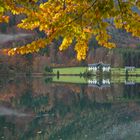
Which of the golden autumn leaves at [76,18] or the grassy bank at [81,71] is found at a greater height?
the golden autumn leaves at [76,18]

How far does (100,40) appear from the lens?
9.73m

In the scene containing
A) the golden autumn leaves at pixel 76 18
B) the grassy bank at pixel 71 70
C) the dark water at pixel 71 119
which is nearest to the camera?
the golden autumn leaves at pixel 76 18

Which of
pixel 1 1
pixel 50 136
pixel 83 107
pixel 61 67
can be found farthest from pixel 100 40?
pixel 61 67

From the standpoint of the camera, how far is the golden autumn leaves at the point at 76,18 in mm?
8781

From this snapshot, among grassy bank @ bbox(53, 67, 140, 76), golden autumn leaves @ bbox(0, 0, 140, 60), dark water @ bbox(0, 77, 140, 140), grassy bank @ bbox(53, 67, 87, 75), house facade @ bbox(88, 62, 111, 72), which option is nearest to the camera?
golden autumn leaves @ bbox(0, 0, 140, 60)

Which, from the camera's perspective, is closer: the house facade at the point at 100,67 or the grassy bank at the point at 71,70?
the house facade at the point at 100,67

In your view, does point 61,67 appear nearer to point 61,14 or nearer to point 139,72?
point 139,72

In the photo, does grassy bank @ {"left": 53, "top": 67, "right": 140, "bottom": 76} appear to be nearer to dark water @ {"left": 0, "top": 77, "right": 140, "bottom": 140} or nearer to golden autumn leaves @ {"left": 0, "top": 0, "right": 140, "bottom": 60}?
dark water @ {"left": 0, "top": 77, "right": 140, "bottom": 140}

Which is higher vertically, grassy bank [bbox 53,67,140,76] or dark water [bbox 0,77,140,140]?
grassy bank [bbox 53,67,140,76]

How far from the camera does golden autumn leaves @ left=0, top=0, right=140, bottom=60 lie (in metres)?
8.78

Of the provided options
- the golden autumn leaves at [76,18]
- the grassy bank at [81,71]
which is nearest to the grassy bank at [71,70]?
the grassy bank at [81,71]

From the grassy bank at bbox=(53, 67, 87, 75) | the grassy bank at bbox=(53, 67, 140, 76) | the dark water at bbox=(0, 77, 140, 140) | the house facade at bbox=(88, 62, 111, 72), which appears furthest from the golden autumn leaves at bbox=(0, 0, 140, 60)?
the grassy bank at bbox=(53, 67, 87, 75)

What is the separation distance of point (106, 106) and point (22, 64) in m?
90.8

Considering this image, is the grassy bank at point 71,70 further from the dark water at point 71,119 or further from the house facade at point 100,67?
the dark water at point 71,119
